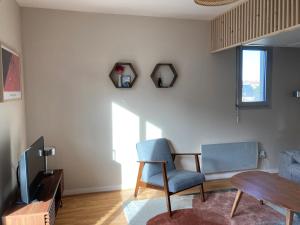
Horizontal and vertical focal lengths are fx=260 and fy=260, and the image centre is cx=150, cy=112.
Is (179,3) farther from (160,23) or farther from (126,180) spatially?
(126,180)

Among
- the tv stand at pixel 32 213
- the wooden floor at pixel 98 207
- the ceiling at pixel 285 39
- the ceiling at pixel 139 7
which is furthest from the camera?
the ceiling at pixel 285 39

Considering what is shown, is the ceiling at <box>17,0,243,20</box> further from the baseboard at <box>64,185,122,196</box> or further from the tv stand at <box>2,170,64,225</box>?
the baseboard at <box>64,185,122,196</box>

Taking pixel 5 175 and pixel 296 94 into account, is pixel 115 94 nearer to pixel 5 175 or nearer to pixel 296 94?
pixel 5 175

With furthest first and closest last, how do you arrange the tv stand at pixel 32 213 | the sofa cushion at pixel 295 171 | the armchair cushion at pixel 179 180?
the sofa cushion at pixel 295 171, the armchair cushion at pixel 179 180, the tv stand at pixel 32 213

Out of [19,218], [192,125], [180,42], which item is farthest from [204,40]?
[19,218]

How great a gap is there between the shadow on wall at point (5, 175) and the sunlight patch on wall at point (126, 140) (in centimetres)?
143

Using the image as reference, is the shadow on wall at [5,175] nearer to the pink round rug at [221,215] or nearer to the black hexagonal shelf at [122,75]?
the pink round rug at [221,215]

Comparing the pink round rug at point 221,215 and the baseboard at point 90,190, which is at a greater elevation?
the baseboard at point 90,190

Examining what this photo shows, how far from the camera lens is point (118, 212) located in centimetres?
300

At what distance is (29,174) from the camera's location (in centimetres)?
226

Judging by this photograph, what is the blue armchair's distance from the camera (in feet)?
9.64

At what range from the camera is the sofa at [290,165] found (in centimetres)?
339

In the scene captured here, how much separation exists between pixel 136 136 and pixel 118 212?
3.63 ft

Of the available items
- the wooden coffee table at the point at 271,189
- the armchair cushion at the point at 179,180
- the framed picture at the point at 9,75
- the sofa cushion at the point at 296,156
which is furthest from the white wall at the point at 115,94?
the wooden coffee table at the point at 271,189
